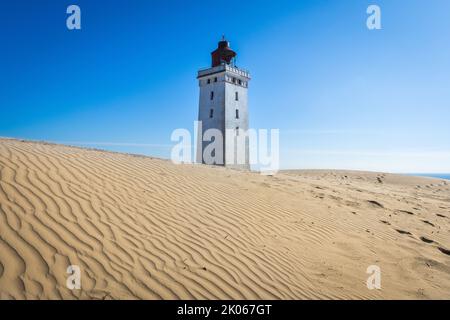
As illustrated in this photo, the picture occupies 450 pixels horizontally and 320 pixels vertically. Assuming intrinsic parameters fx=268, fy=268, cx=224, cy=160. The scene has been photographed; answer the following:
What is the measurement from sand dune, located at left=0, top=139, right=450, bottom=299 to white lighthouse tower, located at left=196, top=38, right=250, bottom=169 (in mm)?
17175

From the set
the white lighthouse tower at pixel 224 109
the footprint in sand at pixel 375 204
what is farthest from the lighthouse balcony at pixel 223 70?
the footprint in sand at pixel 375 204

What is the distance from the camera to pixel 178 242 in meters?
4.49

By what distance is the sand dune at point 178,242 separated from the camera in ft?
11.3

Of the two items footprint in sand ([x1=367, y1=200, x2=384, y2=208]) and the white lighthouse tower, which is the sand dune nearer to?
footprint in sand ([x1=367, y1=200, x2=384, y2=208])

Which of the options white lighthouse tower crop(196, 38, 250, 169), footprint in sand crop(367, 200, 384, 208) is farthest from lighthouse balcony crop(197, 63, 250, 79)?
footprint in sand crop(367, 200, 384, 208)

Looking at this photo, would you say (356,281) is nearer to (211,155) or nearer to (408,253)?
(408,253)

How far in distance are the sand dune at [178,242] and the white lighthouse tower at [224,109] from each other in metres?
17.2

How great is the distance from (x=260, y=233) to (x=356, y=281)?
1.88m

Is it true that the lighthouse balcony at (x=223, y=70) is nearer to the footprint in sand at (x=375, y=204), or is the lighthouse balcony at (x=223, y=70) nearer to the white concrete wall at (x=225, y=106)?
the white concrete wall at (x=225, y=106)

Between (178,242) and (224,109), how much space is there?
2118cm

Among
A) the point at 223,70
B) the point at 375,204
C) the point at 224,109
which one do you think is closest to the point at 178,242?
the point at 375,204

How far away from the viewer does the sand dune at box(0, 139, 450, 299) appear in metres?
3.45

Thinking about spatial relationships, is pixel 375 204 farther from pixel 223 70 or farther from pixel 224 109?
pixel 223 70
